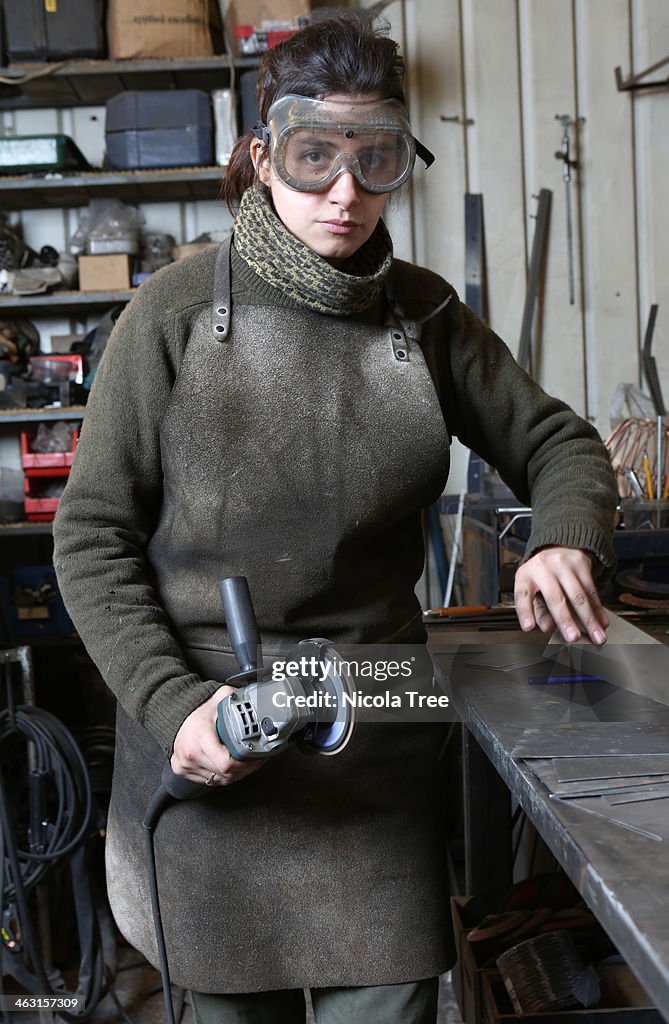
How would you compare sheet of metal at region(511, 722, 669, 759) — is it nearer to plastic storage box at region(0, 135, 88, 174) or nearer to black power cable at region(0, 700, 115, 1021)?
black power cable at region(0, 700, 115, 1021)

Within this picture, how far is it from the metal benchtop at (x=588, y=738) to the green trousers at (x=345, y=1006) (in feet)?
1.18

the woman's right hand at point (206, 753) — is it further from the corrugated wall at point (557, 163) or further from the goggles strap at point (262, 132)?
the corrugated wall at point (557, 163)

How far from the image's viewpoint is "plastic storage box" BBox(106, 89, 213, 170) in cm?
337

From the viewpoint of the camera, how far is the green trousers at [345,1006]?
4.22 ft

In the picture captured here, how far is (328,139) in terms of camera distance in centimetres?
119

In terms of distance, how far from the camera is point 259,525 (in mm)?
1253

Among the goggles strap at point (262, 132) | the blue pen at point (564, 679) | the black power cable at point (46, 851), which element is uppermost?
the goggles strap at point (262, 132)

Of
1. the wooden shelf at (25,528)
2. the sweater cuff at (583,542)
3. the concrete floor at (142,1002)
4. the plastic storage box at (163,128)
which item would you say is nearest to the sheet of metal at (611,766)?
the sweater cuff at (583,542)

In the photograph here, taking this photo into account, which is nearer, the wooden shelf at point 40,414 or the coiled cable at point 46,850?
the coiled cable at point 46,850

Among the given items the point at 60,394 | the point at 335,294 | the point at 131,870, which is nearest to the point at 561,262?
the point at 60,394

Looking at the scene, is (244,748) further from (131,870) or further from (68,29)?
(68,29)

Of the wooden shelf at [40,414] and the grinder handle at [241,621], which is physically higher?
the grinder handle at [241,621]

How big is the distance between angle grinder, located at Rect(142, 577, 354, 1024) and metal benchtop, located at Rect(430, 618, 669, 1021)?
7.2 inches

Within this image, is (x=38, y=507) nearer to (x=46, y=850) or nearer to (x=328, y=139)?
(x=46, y=850)
